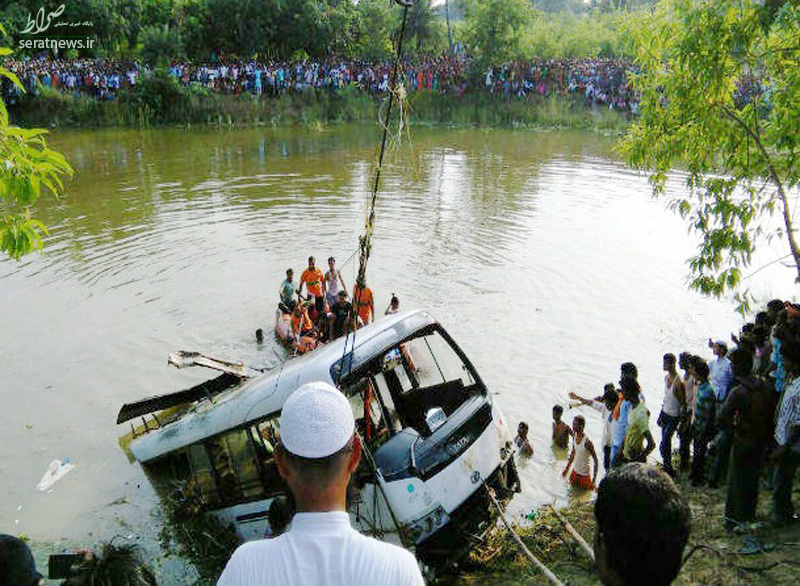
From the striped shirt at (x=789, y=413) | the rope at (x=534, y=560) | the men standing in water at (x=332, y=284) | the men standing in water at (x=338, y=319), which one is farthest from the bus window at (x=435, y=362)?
the men standing in water at (x=332, y=284)

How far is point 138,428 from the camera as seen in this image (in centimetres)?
876

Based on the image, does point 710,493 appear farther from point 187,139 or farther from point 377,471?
point 187,139

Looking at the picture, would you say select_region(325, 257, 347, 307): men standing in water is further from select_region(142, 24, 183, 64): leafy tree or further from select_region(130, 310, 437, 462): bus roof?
select_region(142, 24, 183, 64): leafy tree

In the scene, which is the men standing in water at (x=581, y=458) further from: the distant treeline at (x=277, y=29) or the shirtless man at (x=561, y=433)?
the distant treeline at (x=277, y=29)

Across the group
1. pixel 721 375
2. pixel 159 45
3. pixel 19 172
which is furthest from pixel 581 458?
pixel 159 45

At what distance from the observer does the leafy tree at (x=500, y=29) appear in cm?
4614

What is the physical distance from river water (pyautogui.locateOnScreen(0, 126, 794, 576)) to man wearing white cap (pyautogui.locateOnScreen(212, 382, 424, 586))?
113 inches

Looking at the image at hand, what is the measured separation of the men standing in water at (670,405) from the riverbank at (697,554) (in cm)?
75

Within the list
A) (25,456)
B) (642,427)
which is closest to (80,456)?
(25,456)

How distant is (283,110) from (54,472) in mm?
35418

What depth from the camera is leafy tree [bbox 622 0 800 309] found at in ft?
20.5

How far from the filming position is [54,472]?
807 cm

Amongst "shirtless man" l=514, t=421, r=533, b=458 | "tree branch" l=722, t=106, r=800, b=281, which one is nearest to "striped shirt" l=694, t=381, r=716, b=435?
"tree branch" l=722, t=106, r=800, b=281

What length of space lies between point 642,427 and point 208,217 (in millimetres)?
16189
